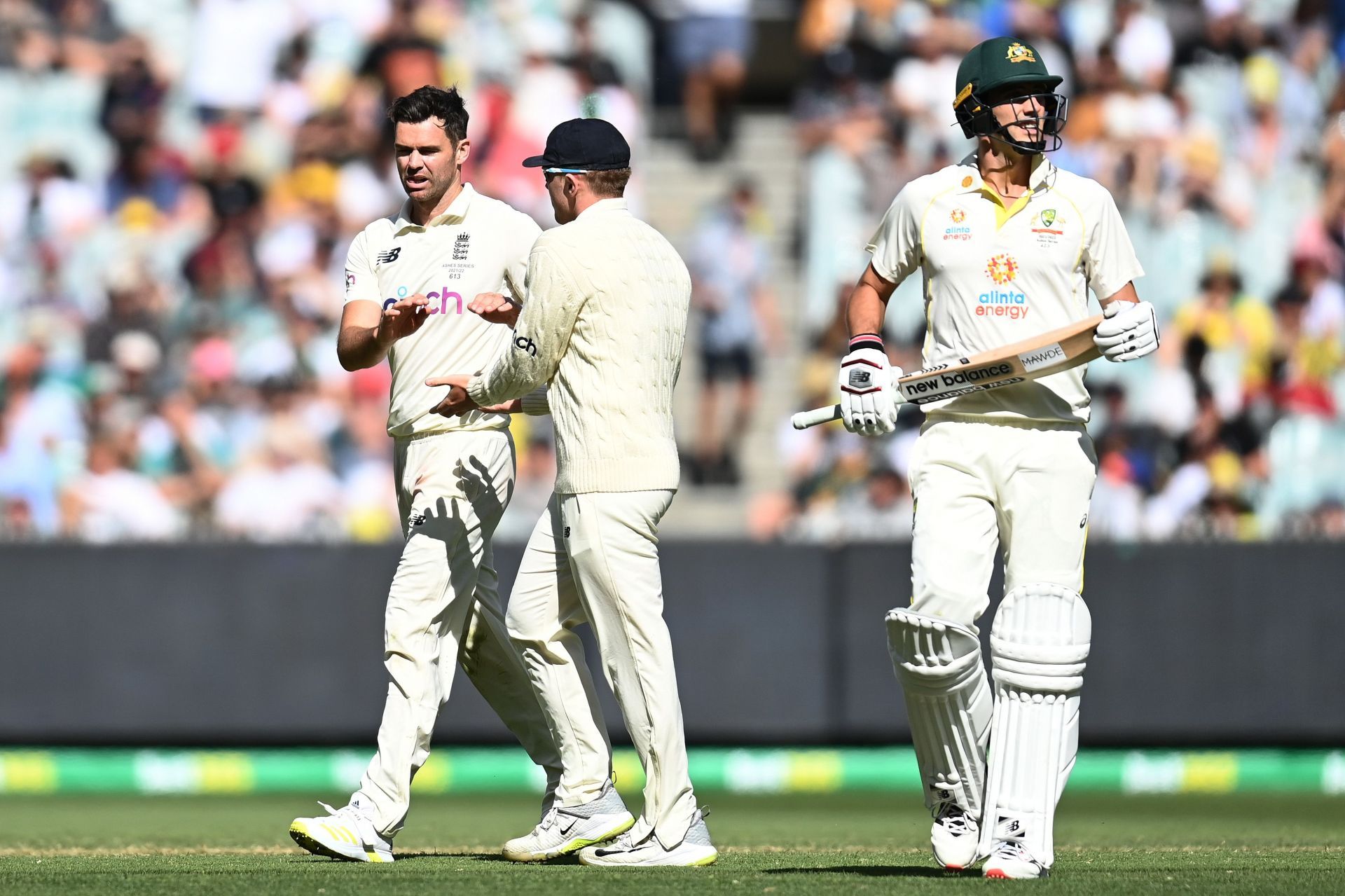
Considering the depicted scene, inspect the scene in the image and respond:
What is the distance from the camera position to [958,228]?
17.6 feet

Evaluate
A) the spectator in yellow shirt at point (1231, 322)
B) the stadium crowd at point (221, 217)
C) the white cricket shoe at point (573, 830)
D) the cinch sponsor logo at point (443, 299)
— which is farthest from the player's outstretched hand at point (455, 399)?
the spectator in yellow shirt at point (1231, 322)

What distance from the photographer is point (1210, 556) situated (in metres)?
9.76

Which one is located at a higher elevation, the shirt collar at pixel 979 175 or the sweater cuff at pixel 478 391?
the shirt collar at pixel 979 175

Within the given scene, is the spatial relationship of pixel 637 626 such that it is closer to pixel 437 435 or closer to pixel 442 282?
pixel 437 435

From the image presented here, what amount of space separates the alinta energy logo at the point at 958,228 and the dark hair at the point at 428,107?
158 centimetres

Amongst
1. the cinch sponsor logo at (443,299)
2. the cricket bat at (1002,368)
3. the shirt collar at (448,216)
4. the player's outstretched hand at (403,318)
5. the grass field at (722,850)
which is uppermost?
the shirt collar at (448,216)

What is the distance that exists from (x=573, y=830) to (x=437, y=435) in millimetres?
1239

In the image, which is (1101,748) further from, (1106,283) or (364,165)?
(364,165)

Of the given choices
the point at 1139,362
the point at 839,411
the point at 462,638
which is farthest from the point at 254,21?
the point at 839,411

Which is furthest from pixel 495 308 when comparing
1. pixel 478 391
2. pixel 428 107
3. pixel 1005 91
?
pixel 1005 91

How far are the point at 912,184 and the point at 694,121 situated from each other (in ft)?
26.6

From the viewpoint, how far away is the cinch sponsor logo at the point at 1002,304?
5312 mm

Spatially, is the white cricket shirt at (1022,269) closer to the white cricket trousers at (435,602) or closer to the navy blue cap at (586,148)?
the navy blue cap at (586,148)

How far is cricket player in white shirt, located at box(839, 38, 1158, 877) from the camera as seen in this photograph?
5109 mm
